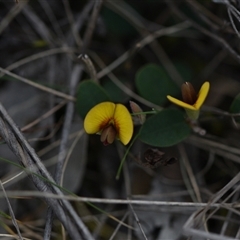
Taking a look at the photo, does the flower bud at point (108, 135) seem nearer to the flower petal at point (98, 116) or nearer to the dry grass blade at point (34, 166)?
the flower petal at point (98, 116)

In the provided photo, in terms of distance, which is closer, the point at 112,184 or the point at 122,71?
the point at 112,184

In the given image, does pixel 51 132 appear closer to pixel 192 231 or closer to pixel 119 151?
pixel 119 151

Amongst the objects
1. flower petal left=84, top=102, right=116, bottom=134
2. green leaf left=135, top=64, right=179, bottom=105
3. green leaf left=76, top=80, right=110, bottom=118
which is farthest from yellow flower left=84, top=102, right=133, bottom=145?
green leaf left=135, top=64, right=179, bottom=105

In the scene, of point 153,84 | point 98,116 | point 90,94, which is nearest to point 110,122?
point 98,116

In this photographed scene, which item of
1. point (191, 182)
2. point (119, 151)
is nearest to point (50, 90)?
point (119, 151)

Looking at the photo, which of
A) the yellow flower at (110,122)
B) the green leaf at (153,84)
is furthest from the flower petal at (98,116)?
the green leaf at (153,84)

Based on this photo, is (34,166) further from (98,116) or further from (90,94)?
(90,94)

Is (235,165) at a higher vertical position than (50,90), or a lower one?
lower
